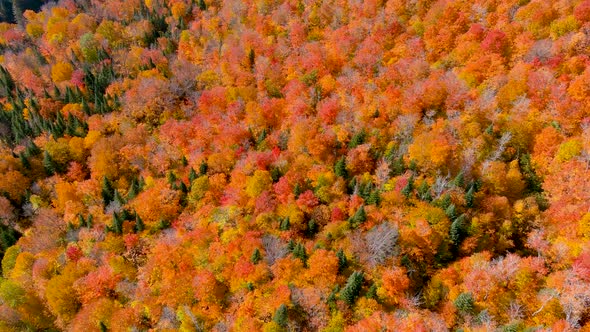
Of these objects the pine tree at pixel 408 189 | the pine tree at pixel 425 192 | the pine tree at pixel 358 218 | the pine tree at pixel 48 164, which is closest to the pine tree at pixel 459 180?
the pine tree at pixel 425 192

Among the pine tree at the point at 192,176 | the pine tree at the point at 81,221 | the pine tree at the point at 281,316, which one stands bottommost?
the pine tree at the point at 81,221

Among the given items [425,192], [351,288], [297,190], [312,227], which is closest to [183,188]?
[297,190]

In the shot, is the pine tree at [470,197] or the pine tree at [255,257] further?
the pine tree at [470,197]

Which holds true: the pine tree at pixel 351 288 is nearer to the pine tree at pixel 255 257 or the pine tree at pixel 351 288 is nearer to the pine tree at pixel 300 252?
the pine tree at pixel 300 252

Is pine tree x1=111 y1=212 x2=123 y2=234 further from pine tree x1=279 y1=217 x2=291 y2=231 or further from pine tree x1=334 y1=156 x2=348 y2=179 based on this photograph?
pine tree x1=334 y1=156 x2=348 y2=179

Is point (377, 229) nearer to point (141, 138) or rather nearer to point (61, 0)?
point (141, 138)

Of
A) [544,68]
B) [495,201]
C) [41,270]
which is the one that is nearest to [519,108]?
[544,68]

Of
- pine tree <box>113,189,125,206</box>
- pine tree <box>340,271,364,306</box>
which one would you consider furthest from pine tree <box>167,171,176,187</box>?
pine tree <box>340,271,364,306</box>
